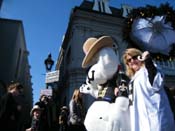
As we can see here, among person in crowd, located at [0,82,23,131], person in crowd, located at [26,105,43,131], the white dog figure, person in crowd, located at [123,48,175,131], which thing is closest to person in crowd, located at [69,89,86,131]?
person in crowd, located at [26,105,43,131]

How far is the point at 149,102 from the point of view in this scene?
301 cm

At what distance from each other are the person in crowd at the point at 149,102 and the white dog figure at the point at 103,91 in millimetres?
229

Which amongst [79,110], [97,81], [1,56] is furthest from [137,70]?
[1,56]

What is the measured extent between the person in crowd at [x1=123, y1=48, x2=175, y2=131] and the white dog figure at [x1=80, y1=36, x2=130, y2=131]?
0.75 feet

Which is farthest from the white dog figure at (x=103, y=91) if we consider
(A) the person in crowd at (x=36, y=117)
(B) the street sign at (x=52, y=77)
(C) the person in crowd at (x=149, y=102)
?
(B) the street sign at (x=52, y=77)

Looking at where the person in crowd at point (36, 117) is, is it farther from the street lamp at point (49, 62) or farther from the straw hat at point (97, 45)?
the street lamp at point (49, 62)

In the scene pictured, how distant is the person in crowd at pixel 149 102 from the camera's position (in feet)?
9.55

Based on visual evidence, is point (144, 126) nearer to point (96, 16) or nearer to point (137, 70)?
point (137, 70)

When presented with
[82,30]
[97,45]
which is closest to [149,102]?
[97,45]

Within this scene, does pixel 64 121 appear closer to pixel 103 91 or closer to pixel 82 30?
pixel 103 91

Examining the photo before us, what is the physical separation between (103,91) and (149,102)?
1.03m

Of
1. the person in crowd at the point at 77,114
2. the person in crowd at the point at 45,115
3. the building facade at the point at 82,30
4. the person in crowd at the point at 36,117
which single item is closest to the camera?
the person in crowd at the point at 77,114

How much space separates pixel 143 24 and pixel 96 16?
1643 cm

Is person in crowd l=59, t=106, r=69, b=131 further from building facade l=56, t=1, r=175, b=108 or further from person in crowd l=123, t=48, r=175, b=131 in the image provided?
building facade l=56, t=1, r=175, b=108
